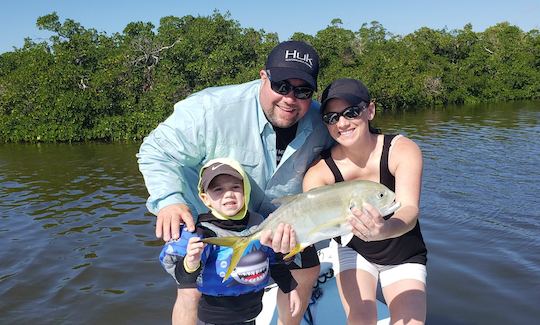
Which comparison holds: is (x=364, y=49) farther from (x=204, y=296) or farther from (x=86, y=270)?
(x=204, y=296)

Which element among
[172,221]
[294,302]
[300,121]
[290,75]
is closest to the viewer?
[172,221]

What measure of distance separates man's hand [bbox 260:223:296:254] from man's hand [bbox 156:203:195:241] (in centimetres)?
53

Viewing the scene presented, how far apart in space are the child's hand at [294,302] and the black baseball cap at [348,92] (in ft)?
5.30

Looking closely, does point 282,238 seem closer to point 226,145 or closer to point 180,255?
point 180,255

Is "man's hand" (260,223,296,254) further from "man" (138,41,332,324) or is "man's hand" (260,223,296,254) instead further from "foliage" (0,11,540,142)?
"foliage" (0,11,540,142)

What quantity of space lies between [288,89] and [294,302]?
185 cm

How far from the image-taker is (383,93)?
40.8 meters

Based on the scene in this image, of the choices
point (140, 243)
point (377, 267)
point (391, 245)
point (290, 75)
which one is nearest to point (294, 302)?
point (377, 267)

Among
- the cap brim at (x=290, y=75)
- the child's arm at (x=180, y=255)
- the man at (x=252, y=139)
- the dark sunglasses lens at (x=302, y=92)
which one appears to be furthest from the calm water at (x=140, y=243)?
the cap brim at (x=290, y=75)

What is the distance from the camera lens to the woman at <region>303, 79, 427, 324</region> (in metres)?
3.75

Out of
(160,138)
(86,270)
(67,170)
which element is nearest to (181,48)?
(67,170)

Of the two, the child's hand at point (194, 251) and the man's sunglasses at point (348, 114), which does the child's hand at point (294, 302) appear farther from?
the man's sunglasses at point (348, 114)

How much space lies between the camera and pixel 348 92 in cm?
379

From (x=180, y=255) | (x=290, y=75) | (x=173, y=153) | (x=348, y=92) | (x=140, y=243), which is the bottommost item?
(x=140, y=243)
